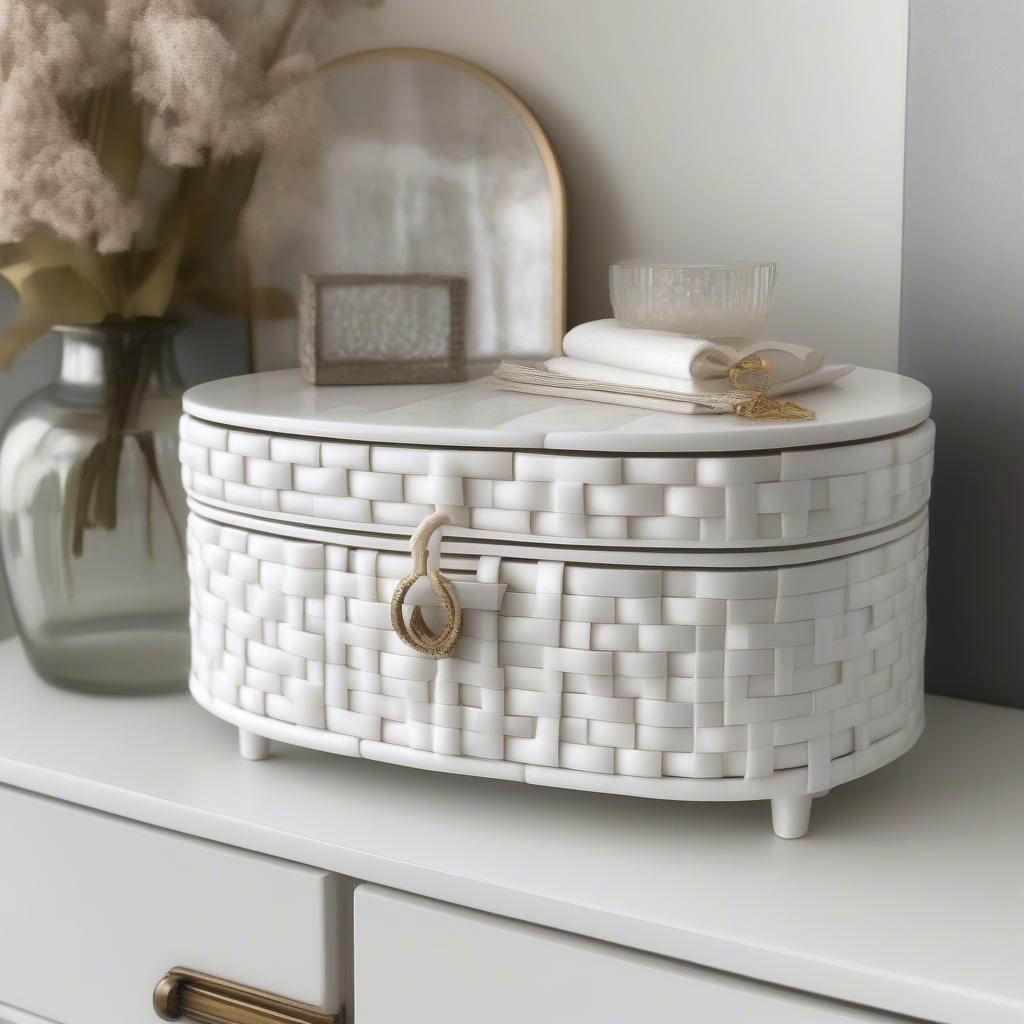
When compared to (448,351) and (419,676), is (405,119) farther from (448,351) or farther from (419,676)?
(419,676)

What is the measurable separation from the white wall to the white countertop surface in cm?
38

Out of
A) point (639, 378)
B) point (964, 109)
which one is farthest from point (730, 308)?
point (964, 109)

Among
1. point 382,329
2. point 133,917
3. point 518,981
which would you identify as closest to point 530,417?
point 382,329

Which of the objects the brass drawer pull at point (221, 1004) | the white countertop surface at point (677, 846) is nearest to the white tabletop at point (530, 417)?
the white countertop surface at point (677, 846)

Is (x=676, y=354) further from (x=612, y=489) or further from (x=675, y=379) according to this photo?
(x=612, y=489)

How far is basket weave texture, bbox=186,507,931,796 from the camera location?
67 centimetres

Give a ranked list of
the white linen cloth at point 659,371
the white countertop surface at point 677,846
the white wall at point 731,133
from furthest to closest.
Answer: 1. the white wall at point 731,133
2. the white linen cloth at point 659,371
3. the white countertop surface at point 677,846

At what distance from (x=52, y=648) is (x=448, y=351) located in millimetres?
418

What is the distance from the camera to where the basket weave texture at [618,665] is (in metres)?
0.67

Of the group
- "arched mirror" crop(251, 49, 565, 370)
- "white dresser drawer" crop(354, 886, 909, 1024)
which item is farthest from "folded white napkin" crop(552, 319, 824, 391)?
"white dresser drawer" crop(354, 886, 909, 1024)

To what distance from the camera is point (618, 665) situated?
678 millimetres

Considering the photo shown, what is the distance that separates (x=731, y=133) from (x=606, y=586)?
1.61 feet

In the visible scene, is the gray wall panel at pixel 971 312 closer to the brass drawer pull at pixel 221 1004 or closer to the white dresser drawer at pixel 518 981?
the white dresser drawer at pixel 518 981

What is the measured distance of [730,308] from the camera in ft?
2.70
